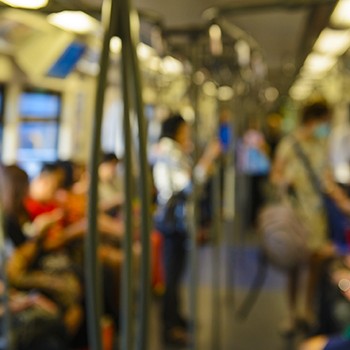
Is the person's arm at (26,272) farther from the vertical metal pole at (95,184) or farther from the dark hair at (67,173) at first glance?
the vertical metal pole at (95,184)

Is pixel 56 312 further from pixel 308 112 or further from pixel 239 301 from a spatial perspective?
pixel 239 301

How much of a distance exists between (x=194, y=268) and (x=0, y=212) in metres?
1.04

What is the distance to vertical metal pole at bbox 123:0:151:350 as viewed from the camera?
791mm

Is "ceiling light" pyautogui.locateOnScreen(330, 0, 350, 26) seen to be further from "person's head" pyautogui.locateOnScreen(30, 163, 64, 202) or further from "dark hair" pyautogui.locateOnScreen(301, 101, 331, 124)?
"person's head" pyautogui.locateOnScreen(30, 163, 64, 202)

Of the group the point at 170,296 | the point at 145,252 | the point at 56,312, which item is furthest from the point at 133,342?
the point at 170,296

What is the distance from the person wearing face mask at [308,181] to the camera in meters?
4.01

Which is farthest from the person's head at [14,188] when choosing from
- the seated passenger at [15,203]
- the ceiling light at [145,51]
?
the ceiling light at [145,51]

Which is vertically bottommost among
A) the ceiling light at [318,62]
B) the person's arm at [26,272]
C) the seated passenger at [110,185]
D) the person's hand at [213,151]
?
the person's arm at [26,272]

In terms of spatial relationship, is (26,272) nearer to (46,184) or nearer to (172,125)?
(46,184)

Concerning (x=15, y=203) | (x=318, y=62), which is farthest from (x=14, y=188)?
(x=318, y=62)

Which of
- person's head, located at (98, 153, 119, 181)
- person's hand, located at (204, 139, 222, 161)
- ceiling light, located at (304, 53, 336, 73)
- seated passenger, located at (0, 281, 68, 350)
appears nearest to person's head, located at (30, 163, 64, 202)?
person's head, located at (98, 153, 119, 181)

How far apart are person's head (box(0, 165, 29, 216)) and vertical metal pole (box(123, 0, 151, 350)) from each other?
2.35 meters

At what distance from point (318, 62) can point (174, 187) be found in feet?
6.11

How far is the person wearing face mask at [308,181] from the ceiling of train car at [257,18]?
1.54ft
